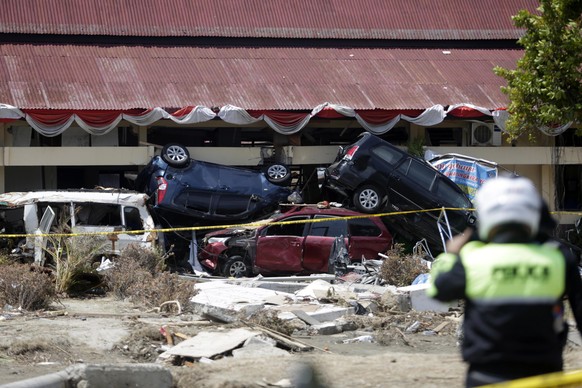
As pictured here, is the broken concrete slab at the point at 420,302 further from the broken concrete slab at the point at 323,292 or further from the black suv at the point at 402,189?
the black suv at the point at 402,189

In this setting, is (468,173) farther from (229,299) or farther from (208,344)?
(208,344)

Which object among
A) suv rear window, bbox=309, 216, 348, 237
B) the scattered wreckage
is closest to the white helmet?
the scattered wreckage

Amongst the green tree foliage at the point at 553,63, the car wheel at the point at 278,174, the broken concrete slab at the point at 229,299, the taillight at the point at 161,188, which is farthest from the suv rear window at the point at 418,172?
the broken concrete slab at the point at 229,299

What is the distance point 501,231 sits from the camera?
13.6 feet

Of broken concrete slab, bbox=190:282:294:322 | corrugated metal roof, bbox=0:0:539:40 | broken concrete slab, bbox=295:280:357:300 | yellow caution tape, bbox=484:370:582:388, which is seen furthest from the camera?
corrugated metal roof, bbox=0:0:539:40

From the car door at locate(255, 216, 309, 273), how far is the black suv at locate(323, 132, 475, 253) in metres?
1.99

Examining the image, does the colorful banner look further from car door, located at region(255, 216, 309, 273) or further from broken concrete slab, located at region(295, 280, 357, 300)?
broken concrete slab, located at region(295, 280, 357, 300)

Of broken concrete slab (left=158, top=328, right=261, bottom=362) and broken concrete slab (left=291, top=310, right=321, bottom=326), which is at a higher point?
broken concrete slab (left=158, top=328, right=261, bottom=362)

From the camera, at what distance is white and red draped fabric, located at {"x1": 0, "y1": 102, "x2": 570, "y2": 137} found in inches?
870

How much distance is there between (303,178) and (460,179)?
13.9 feet

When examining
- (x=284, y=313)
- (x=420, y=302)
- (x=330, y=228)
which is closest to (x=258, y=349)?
(x=284, y=313)

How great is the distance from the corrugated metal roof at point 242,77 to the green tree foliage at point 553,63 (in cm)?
372

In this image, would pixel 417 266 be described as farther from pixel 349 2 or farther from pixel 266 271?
pixel 349 2

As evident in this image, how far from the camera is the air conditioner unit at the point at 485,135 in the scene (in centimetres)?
2534
